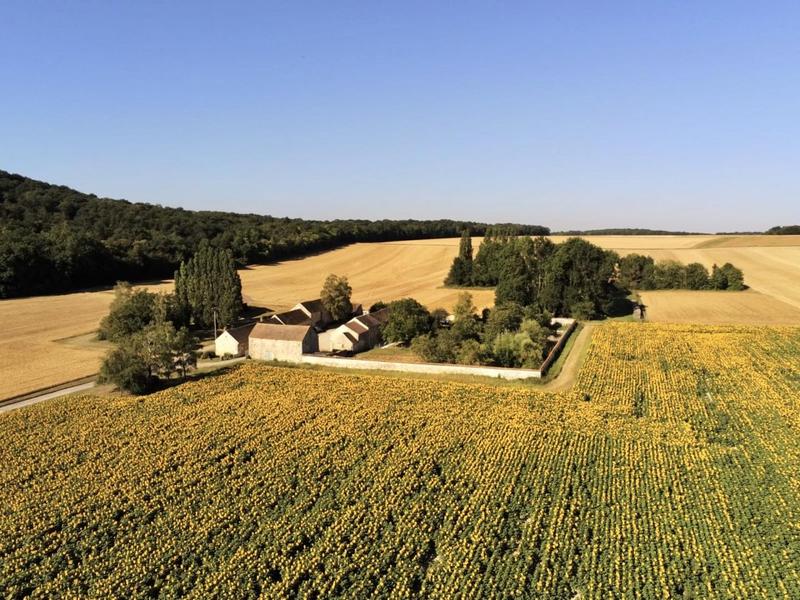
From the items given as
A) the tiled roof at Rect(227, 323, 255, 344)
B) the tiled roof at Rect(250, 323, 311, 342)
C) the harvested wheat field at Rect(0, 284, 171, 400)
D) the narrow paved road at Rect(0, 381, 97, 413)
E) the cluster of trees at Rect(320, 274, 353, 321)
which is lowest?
the narrow paved road at Rect(0, 381, 97, 413)

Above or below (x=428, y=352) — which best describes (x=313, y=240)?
above

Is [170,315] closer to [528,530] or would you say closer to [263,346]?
[263,346]

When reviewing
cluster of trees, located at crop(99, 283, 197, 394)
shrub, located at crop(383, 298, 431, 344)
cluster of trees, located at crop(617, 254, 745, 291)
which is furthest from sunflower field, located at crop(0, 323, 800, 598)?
cluster of trees, located at crop(617, 254, 745, 291)

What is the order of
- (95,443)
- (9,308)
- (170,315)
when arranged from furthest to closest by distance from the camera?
(9,308) < (170,315) < (95,443)

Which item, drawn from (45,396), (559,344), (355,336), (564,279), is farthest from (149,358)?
(564,279)

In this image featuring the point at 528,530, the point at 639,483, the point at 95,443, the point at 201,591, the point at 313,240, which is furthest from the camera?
the point at 313,240

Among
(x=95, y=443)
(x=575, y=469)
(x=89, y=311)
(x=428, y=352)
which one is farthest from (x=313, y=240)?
(x=575, y=469)

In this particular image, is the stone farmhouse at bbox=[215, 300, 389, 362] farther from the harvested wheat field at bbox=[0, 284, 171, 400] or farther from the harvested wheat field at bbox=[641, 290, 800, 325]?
the harvested wheat field at bbox=[641, 290, 800, 325]

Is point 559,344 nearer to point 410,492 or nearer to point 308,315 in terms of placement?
point 308,315
